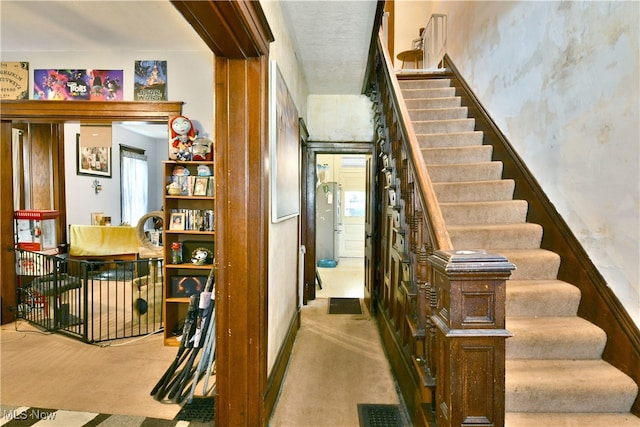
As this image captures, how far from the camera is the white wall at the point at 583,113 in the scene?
1773 mm

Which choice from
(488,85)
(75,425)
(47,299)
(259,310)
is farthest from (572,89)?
(47,299)

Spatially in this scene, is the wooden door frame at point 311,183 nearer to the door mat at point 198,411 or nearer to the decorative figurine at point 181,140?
the decorative figurine at point 181,140

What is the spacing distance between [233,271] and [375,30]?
227 cm

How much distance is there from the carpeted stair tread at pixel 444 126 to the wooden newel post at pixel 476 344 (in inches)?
103

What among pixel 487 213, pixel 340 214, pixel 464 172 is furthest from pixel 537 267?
pixel 340 214

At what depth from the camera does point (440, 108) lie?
3.82m

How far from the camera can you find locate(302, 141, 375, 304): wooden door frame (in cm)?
440

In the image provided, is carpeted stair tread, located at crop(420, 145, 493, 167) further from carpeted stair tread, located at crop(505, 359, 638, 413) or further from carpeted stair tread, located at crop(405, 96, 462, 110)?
carpeted stair tread, located at crop(505, 359, 638, 413)

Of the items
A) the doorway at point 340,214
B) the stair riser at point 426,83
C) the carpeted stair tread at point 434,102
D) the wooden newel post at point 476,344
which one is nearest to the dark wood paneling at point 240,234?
the wooden newel post at point 476,344

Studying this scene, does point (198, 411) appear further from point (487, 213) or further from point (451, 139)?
point (451, 139)

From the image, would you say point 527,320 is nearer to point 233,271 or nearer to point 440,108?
point 233,271

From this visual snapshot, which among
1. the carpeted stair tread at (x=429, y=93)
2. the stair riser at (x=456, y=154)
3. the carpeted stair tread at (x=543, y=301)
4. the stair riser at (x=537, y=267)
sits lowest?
the carpeted stair tread at (x=543, y=301)

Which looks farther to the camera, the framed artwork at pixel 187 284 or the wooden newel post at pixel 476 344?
the framed artwork at pixel 187 284

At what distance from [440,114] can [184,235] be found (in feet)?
9.64
